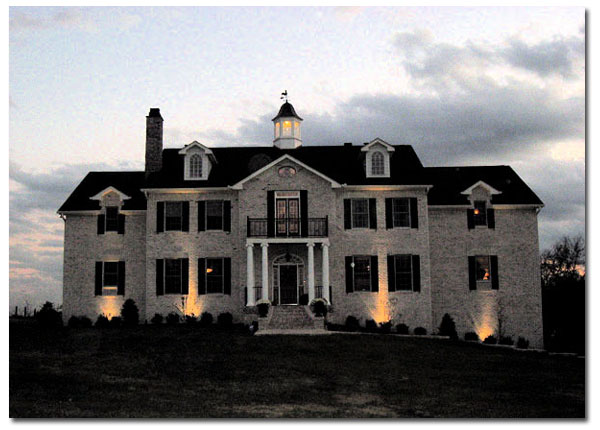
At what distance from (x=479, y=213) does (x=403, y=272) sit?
516 cm

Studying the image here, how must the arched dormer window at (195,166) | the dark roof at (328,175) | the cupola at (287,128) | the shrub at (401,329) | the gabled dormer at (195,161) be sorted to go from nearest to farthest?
1. the shrub at (401,329)
2. the dark roof at (328,175)
3. the gabled dormer at (195,161)
4. the arched dormer window at (195,166)
5. the cupola at (287,128)

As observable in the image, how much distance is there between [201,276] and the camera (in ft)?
107

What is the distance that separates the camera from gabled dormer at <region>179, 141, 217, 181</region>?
33.5m

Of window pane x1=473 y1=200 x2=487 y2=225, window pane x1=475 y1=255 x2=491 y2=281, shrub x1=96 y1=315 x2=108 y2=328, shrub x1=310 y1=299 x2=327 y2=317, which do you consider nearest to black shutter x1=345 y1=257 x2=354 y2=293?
shrub x1=310 y1=299 x2=327 y2=317

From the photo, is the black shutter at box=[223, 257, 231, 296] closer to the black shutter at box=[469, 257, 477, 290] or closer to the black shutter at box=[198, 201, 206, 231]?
the black shutter at box=[198, 201, 206, 231]

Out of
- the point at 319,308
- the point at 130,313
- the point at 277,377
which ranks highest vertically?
the point at 319,308

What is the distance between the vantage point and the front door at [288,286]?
32594 mm

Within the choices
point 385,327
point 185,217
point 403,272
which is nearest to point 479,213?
point 403,272

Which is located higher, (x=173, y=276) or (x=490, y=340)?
(x=173, y=276)

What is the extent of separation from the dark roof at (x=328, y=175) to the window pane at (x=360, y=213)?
0.98 meters

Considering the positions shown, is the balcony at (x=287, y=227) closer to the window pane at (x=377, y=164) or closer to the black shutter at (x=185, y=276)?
the black shutter at (x=185, y=276)

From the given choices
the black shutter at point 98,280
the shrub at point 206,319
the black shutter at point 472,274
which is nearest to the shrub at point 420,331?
the black shutter at point 472,274

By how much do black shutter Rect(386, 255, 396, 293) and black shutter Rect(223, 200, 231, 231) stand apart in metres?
7.95

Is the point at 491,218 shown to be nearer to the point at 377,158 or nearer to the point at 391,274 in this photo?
the point at 391,274
